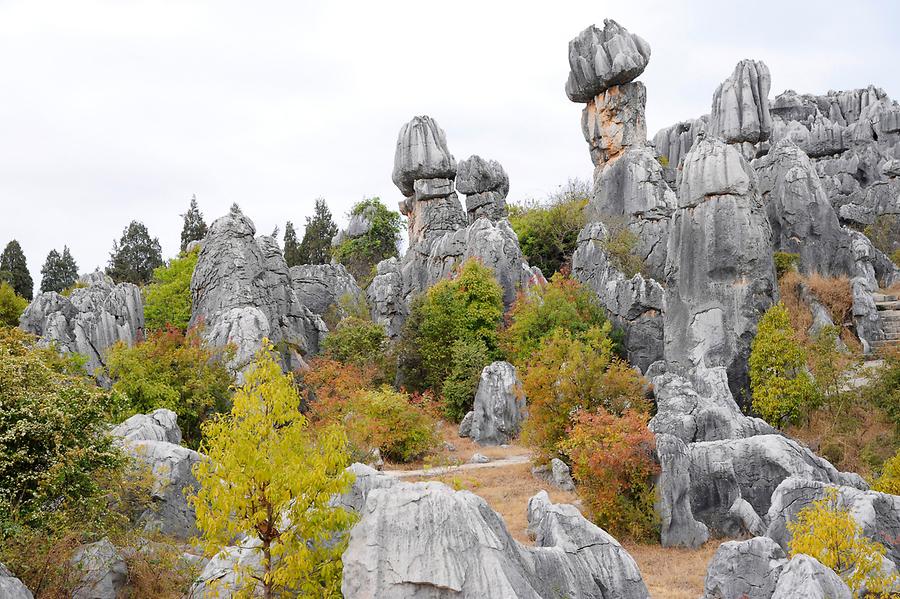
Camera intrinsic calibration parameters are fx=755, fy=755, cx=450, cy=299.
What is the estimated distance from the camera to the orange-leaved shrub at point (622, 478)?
14383 millimetres

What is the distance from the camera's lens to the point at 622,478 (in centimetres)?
1467

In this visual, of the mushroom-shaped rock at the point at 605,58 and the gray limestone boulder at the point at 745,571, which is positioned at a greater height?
the mushroom-shaped rock at the point at 605,58

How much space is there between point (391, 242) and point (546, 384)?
29622mm

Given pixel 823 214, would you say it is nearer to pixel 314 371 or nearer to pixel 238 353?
pixel 314 371

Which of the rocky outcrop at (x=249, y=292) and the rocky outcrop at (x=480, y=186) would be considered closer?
the rocky outcrop at (x=249, y=292)

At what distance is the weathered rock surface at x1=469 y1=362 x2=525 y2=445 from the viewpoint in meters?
23.2

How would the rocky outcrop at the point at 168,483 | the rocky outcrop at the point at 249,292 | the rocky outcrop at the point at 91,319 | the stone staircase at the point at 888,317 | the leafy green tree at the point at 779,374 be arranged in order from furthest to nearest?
the rocky outcrop at the point at 91,319
the rocky outcrop at the point at 249,292
the stone staircase at the point at 888,317
the leafy green tree at the point at 779,374
the rocky outcrop at the point at 168,483

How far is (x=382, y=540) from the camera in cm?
743

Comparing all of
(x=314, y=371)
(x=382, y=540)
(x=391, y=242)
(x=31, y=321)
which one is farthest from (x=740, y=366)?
(x=391, y=242)

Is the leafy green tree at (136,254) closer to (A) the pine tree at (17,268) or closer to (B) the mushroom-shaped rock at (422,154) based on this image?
(A) the pine tree at (17,268)

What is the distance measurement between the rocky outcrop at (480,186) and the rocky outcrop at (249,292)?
48.9ft

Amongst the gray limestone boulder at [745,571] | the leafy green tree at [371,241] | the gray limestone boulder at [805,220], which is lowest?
the gray limestone boulder at [745,571]

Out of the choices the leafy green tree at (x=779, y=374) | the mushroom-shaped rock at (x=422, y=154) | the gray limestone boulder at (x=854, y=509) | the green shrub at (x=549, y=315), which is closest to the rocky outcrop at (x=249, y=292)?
the green shrub at (x=549, y=315)

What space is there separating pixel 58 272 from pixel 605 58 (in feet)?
126
